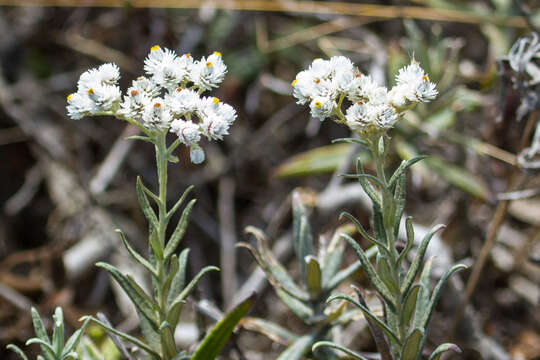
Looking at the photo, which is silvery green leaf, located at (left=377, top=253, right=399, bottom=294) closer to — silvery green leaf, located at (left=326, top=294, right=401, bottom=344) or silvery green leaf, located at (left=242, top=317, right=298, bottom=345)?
silvery green leaf, located at (left=326, top=294, right=401, bottom=344)

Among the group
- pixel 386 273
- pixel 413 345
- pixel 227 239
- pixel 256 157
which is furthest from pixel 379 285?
pixel 256 157

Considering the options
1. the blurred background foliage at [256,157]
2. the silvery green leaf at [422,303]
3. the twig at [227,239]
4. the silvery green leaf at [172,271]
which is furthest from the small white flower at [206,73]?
the twig at [227,239]

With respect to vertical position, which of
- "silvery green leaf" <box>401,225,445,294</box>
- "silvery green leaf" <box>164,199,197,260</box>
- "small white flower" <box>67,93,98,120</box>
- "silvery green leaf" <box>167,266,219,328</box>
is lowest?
"silvery green leaf" <box>401,225,445,294</box>

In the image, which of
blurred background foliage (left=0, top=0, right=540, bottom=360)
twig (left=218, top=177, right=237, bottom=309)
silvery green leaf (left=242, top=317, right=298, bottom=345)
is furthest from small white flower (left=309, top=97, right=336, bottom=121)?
twig (left=218, top=177, right=237, bottom=309)

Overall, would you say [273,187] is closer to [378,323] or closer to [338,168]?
[338,168]

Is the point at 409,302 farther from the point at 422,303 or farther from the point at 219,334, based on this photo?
the point at 219,334
